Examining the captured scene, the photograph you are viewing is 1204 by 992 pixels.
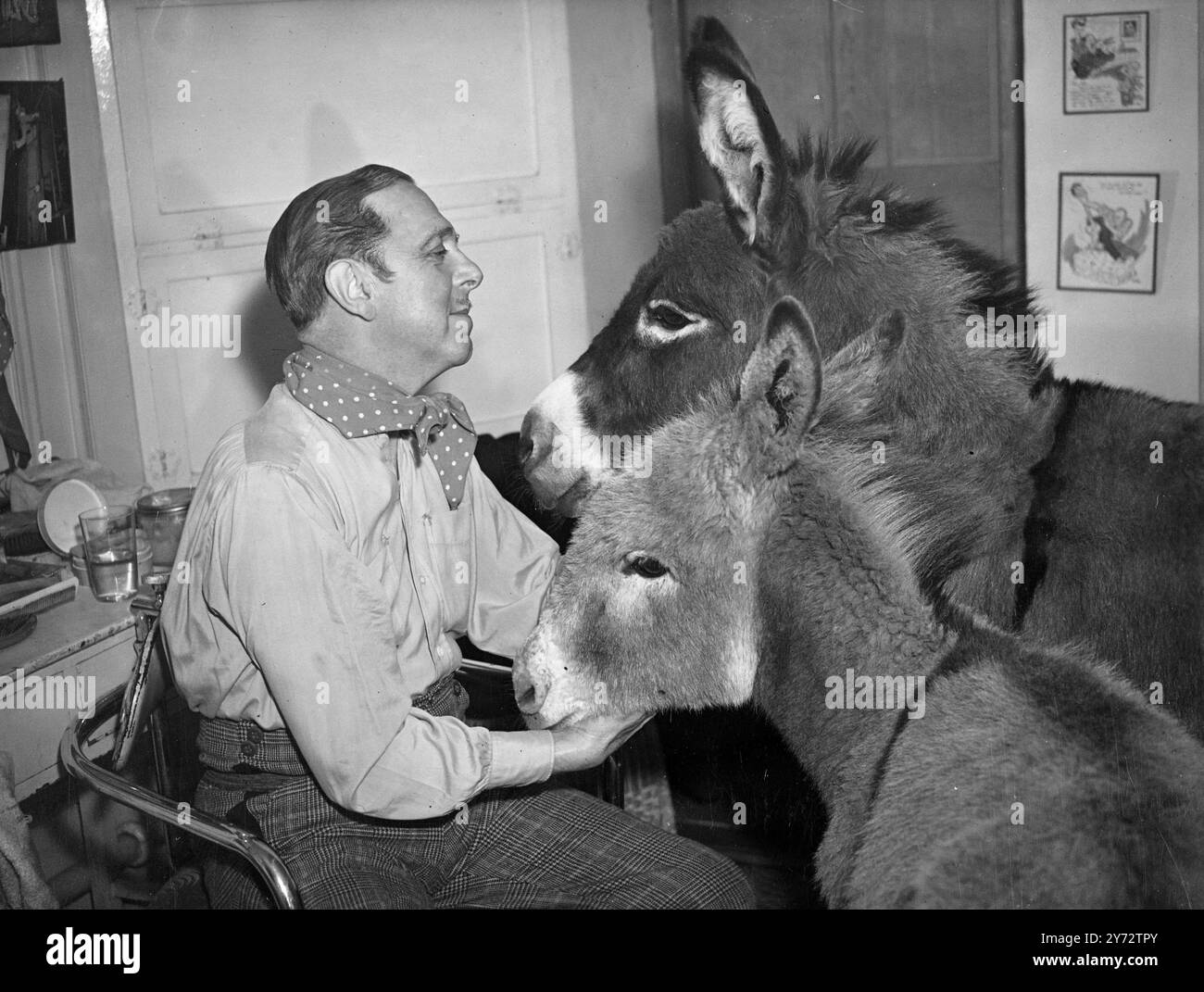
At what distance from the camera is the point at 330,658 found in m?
1.31

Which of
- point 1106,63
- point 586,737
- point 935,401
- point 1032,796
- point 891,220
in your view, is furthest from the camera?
point 1106,63

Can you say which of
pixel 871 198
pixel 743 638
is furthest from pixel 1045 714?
pixel 871 198

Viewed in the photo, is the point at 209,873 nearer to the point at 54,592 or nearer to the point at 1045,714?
the point at 54,592

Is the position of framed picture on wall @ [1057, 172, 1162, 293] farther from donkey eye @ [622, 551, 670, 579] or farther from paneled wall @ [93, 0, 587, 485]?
donkey eye @ [622, 551, 670, 579]

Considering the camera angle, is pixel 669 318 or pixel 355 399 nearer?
pixel 355 399

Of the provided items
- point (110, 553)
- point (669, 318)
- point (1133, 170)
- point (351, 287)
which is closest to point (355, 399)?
point (351, 287)

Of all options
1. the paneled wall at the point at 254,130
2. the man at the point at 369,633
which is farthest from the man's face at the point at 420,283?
the paneled wall at the point at 254,130

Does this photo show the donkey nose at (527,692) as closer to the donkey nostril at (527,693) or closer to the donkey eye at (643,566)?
the donkey nostril at (527,693)

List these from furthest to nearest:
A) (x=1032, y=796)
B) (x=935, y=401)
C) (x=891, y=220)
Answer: (x=891, y=220), (x=935, y=401), (x=1032, y=796)

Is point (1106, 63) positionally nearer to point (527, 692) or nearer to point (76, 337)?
point (527, 692)

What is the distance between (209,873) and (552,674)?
0.54 m

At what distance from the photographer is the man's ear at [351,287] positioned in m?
1.44

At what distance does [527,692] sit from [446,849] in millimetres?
290

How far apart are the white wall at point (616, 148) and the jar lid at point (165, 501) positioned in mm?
878
